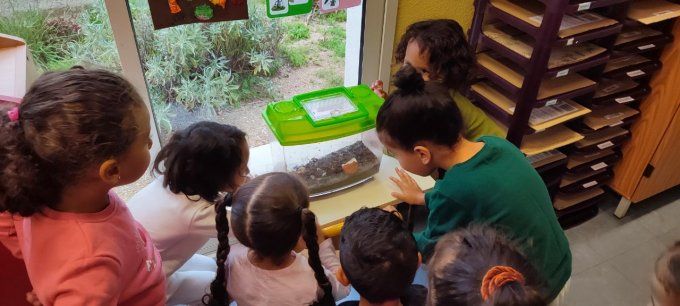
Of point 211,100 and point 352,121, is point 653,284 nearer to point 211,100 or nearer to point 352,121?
point 352,121

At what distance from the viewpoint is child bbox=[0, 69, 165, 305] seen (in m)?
0.75

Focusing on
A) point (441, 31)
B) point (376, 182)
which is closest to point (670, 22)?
point (441, 31)

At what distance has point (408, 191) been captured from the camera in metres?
1.40

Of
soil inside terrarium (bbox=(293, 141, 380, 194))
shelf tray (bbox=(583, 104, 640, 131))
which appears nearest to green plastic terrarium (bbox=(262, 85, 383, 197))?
soil inside terrarium (bbox=(293, 141, 380, 194))

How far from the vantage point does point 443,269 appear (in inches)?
31.9

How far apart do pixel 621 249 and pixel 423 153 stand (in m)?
1.33

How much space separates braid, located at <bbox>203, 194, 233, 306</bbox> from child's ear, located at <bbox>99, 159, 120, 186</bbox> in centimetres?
23

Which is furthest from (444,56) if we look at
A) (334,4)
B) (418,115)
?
(418,115)

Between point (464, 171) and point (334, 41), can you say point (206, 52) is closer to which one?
point (334, 41)

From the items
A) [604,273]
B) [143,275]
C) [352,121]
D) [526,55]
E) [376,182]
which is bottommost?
[604,273]

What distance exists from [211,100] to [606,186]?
1.72m

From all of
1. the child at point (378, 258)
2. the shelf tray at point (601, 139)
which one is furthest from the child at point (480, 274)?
the shelf tray at point (601, 139)

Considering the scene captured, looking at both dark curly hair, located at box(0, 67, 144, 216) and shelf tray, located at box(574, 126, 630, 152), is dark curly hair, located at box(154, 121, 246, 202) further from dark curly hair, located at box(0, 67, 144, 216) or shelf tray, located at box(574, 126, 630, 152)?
shelf tray, located at box(574, 126, 630, 152)

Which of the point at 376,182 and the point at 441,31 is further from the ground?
the point at 441,31
